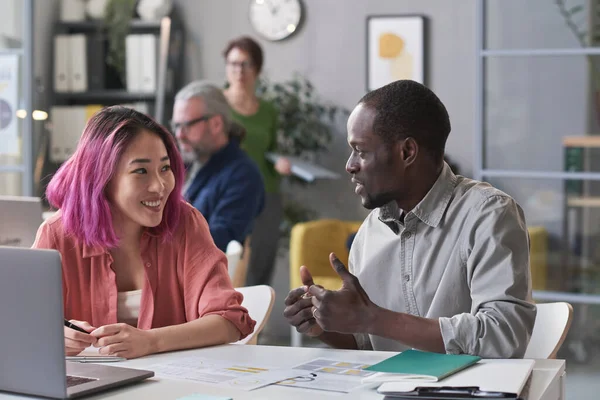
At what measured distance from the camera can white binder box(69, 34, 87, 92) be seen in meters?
5.63

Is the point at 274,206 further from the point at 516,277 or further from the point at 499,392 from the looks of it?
the point at 499,392

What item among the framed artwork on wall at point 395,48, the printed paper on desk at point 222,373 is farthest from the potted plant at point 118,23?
the printed paper on desk at point 222,373

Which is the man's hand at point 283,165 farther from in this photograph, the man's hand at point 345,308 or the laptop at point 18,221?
the man's hand at point 345,308

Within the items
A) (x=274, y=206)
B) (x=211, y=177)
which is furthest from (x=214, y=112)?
(x=274, y=206)

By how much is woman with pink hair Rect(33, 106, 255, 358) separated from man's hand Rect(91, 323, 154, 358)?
0.22 m

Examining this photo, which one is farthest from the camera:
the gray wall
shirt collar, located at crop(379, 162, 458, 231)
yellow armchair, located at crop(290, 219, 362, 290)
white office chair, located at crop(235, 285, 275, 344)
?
the gray wall

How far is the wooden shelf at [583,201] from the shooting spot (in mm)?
4488

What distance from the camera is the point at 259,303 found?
233 centimetres

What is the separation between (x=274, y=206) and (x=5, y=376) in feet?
11.9

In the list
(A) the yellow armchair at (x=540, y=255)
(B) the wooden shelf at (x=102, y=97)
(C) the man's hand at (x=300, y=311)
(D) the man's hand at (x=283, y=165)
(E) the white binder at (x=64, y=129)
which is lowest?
(A) the yellow armchair at (x=540, y=255)

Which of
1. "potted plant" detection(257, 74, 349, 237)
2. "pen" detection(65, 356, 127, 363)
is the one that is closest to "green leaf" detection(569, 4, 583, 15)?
"potted plant" detection(257, 74, 349, 237)

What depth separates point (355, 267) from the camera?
212 cm

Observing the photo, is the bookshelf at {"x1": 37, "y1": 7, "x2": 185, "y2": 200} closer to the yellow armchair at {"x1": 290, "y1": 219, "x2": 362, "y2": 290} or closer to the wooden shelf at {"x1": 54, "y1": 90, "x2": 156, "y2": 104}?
the wooden shelf at {"x1": 54, "y1": 90, "x2": 156, "y2": 104}

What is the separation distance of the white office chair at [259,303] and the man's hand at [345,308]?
0.59 metres
